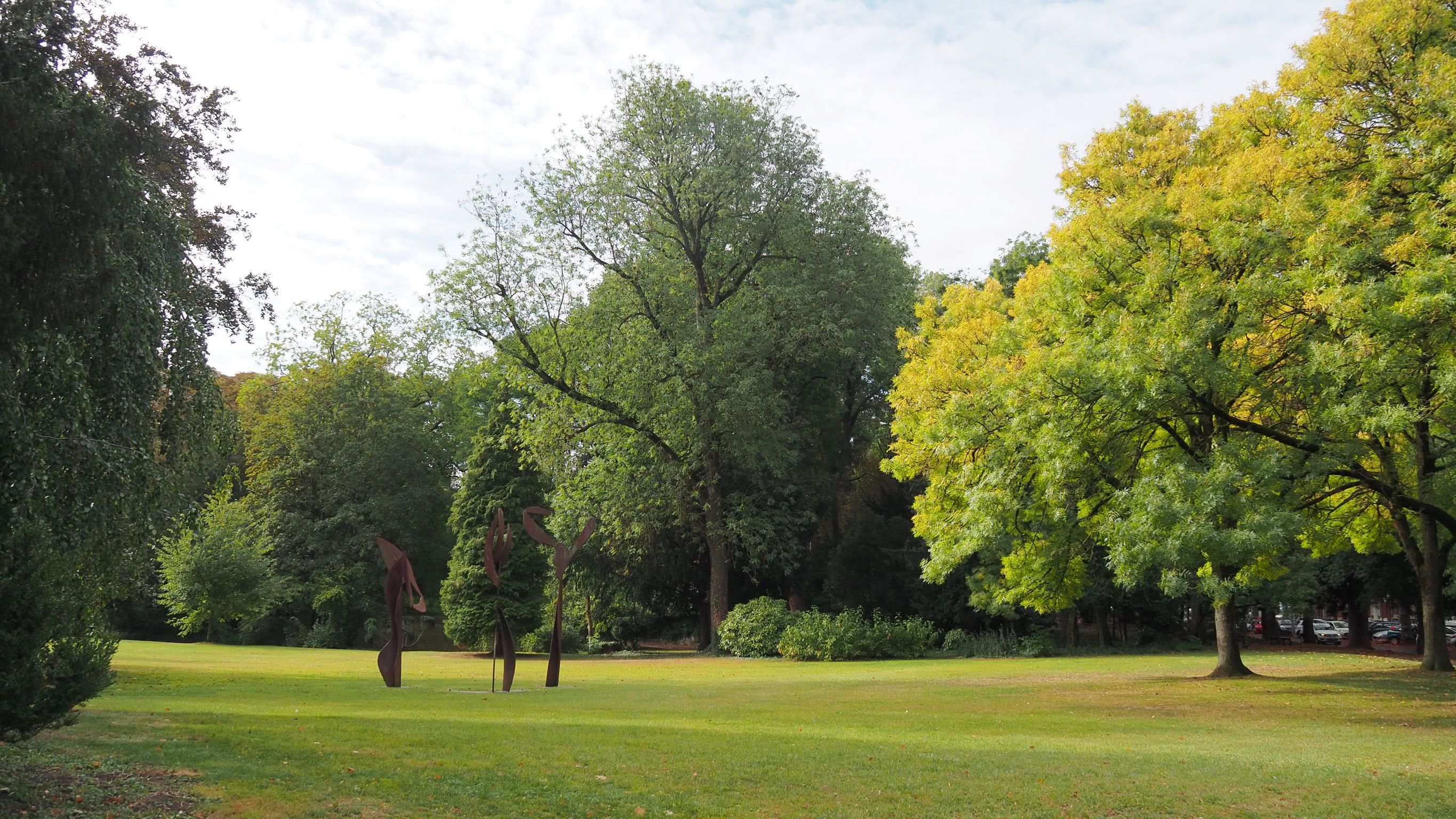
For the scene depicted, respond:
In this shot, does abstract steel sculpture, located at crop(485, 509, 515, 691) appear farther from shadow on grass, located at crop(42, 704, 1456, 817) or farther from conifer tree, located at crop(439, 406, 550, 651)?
conifer tree, located at crop(439, 406, 550, 651)

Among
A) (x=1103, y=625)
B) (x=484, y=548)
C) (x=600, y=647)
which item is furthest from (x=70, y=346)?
(x=1103, y=625)

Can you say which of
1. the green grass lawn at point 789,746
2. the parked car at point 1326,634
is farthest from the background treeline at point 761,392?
the parked car at point 1326,634

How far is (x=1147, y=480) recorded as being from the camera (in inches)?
645

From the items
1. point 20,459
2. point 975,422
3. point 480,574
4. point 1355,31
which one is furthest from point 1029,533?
point 480,574

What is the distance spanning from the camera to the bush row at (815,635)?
30.6 metres

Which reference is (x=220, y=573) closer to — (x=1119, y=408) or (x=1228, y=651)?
(x=1119, y=408)

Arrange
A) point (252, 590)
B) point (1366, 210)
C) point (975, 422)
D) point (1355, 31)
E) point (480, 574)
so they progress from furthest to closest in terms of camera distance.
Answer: point (252, 590)
point (480, 574)
point (975, 422)
point (1355, 31)
point (1366, 210)

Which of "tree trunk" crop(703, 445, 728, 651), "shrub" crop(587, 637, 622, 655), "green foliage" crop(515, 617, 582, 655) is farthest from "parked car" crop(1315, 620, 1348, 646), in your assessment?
"green foliage" crop(515, 617, 582, 655)

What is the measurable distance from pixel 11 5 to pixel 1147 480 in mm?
15763

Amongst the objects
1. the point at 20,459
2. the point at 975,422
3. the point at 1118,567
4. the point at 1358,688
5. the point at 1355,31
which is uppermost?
the point at 1355,31

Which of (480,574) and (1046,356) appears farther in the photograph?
(480,574)

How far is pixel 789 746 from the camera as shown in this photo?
11.8m

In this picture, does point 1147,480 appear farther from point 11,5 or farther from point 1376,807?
point 11,5

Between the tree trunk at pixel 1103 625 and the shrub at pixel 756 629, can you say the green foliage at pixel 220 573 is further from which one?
the tree trunk at pixel 1103 625
